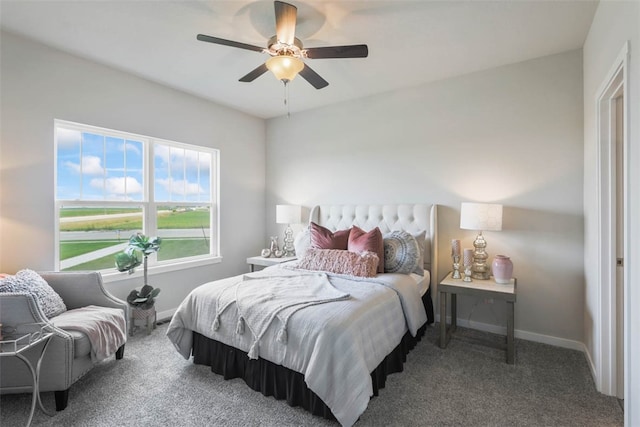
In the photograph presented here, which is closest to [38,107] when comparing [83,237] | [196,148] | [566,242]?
[83,237]

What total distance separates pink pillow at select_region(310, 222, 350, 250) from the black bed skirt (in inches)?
44.2

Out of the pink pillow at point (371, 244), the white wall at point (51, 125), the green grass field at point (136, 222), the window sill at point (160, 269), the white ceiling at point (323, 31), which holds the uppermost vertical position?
the white ceiling at point (323, 31)

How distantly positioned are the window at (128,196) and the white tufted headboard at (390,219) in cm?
164

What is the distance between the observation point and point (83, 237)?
3.08 m

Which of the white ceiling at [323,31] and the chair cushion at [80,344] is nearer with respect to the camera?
the chair cushion at [80,344]

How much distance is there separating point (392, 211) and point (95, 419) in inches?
125

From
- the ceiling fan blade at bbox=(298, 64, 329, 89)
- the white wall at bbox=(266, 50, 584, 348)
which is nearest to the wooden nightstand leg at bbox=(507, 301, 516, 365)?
the white wall at bbox=(266, 50, 584, 348)

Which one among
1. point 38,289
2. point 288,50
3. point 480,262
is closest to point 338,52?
point 288,50

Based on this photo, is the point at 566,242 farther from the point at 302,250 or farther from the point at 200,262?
the point at 200,262

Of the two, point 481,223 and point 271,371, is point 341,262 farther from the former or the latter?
point 481,223

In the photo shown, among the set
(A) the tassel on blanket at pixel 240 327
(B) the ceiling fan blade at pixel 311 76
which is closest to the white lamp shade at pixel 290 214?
(B) the ceiling fan blade at pixel 311 76

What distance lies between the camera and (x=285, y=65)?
7.06ft

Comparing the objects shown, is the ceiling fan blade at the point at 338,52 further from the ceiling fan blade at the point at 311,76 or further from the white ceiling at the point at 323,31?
the white ceiling at the point at 323,31

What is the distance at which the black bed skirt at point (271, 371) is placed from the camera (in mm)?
1888
